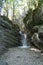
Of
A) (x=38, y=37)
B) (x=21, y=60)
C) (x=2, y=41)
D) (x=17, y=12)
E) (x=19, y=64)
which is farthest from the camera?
(x=17, y=12)

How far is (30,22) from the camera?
1476 cm

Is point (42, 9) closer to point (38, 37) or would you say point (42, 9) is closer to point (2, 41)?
point (38, 37)

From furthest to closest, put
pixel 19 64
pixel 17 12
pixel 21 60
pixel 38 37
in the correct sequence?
pixel 17 12
pixel 38 37
pixel 21 60
pixel 19 64

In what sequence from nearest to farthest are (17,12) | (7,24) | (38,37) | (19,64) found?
(19,64) → (38,37) → (7,24) → (17,12)

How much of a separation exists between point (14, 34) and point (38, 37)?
441 centimetres

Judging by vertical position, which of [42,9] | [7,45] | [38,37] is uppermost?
[42,9]

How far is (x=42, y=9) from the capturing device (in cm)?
1428

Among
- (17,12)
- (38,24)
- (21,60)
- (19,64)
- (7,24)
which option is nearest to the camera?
(19,64)

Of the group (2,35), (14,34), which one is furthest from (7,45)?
(14,34)

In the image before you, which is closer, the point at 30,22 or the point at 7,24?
the point at 30,22

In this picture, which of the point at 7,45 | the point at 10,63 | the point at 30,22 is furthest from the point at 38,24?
the point at 10,63

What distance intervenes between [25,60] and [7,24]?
327 inches

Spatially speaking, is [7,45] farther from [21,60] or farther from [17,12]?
[17,12]

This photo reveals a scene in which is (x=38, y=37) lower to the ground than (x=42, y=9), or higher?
lower
